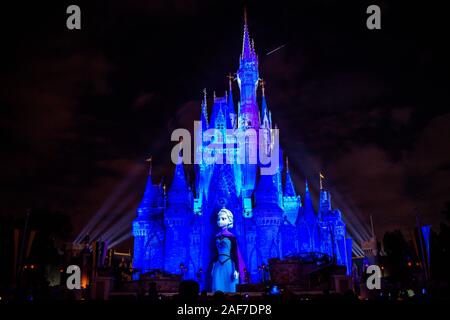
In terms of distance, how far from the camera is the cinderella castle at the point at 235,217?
45.8m

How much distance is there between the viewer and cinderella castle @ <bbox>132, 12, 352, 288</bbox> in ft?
150

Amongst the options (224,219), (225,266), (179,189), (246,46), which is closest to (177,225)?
(179,189)

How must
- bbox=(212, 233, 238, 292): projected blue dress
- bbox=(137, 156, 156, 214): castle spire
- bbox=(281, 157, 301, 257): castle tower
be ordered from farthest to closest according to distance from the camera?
bbox=(137, 156, 156, 214): castle spire < bbox=(281, 157, 301, 257): castle tower < bbox=(212, 233, 238, 292): projected blue dress

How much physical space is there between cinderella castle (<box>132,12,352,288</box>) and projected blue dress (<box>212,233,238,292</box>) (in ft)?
10.3

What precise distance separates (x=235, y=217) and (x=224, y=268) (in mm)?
7935

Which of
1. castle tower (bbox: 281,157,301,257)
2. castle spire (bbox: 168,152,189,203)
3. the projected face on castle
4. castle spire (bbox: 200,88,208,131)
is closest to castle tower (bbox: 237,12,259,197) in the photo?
castle spire (bbox: 200,88,208,131)

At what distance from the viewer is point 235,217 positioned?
46.5 m

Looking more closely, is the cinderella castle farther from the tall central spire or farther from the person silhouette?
the person silhouette

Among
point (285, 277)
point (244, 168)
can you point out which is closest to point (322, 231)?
point (244, 168)

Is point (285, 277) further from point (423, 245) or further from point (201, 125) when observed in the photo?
point (201, 125)

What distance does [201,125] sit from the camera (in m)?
58.6

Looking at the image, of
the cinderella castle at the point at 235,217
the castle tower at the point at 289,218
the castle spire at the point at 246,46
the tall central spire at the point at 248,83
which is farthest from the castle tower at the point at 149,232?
the castle spire at the point at 246,46
